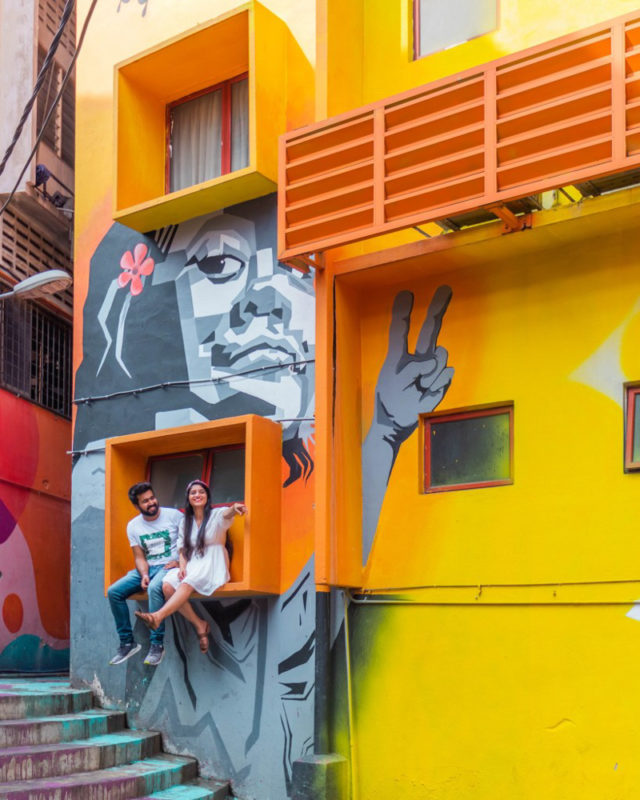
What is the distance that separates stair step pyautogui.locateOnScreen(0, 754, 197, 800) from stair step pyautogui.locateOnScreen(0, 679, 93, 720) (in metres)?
0.95

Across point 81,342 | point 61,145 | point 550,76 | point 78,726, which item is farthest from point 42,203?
point 550,76

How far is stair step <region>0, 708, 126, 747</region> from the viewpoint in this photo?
9617 millimetres

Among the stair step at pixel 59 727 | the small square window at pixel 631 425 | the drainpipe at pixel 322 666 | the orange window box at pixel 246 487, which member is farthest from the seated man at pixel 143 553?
the small square window at pixel 631 425

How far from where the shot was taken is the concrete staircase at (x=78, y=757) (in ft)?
29.7

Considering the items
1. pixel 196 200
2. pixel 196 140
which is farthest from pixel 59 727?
pixel 196 140

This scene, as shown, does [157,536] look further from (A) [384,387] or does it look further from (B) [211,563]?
(A) [384,387]

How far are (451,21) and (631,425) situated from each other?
13.4 feet

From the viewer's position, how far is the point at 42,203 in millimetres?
14148

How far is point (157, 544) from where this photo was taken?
10.5 metres

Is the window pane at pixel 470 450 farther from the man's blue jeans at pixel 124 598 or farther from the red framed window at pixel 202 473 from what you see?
the man's blue jeans at pixel 124 598

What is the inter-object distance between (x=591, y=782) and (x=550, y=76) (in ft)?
16.6

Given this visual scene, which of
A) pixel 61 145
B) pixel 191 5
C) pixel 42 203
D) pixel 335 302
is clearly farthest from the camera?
pixel 61 145

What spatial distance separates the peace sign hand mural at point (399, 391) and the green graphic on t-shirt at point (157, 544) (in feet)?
6.24

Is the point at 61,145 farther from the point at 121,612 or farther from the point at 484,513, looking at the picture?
the point at 484,513
